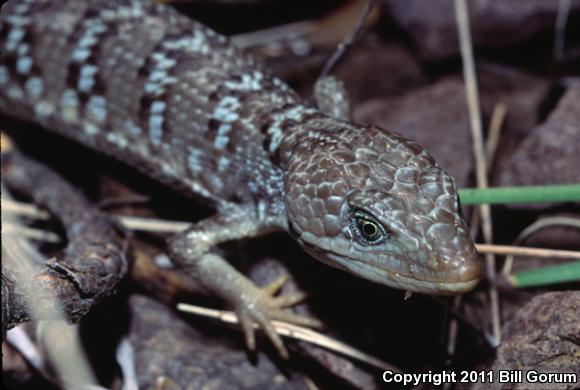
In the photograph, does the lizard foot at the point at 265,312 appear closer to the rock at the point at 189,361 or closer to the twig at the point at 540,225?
the rock at the point at 189,361

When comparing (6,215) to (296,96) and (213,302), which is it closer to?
(213,302)

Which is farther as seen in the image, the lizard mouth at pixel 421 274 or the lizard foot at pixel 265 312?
the lizard foot at pixel 265 312

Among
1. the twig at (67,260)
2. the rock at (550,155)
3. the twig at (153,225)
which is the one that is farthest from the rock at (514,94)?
the twig at (67,260)

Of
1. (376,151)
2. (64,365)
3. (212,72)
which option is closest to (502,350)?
(376,151)

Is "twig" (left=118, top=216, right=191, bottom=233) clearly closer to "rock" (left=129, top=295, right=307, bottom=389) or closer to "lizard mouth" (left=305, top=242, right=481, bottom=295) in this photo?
"rock" (left=129, top=295, right=307, bottom=389)

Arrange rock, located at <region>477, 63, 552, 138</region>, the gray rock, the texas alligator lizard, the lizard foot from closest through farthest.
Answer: the texas alligator lizard
the lizard foot
rock, located at <region>477, 63, 552, 138</region>
the gray rock

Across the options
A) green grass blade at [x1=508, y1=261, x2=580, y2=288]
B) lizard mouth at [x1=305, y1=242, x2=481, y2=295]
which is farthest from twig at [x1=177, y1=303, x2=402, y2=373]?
green grass blade at [x1=508, y1=261, x2=580, y2=288]

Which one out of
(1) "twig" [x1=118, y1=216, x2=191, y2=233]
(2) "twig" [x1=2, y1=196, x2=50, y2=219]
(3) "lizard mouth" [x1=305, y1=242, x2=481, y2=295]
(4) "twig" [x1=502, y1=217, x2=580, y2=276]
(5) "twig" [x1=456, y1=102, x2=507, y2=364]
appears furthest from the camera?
(2) "twig" [x1=2, y1=196, x2=50, y2=219]
